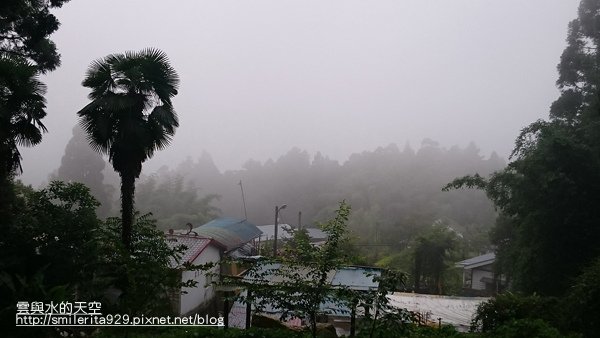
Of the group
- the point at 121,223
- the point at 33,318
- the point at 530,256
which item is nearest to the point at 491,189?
the point at 530,256

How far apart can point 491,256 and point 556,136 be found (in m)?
15.7

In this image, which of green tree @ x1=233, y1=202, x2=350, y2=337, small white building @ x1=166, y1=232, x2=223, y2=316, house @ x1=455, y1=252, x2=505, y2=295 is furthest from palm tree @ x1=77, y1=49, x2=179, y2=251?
house @ x1=455, y1=252, x2=505, y2=295

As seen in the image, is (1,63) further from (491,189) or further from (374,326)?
(491,189)

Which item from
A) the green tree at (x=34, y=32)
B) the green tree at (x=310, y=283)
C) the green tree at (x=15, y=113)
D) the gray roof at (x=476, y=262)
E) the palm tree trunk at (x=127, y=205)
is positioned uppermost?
the green tree at (x=34, y=32)

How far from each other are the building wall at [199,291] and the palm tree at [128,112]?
21.3 ft

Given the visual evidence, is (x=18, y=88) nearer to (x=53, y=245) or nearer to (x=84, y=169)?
(x=53, y=245)

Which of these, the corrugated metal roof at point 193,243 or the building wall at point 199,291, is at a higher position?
the corrugated metal roof at point 193,243

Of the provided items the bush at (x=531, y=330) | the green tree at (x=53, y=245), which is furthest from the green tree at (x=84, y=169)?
the bush at (x=531, y=330)

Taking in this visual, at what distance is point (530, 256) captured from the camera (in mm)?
12141

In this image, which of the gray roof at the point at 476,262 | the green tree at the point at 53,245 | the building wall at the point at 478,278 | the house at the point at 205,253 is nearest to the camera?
the green tree at the point at 53,245

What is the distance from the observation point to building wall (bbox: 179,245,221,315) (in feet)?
48.5

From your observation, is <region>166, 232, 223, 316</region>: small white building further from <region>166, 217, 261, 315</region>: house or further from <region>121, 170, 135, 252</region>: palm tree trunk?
<region>121, 170, 135, 252</region>: palm tree trunk

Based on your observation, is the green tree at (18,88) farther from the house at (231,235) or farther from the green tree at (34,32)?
the house at (231,235)

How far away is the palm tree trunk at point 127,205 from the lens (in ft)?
26.2
